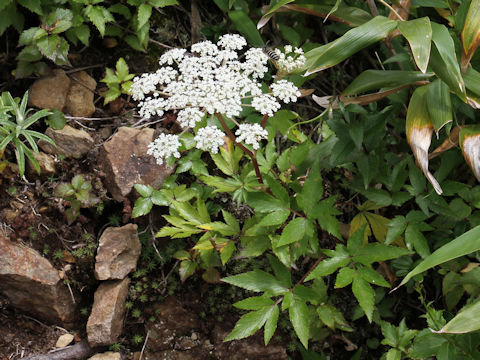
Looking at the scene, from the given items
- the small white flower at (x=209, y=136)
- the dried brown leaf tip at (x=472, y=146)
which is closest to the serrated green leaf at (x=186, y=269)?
the small white flower at (x=209, y=136)

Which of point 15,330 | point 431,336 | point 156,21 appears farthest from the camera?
point 156,21

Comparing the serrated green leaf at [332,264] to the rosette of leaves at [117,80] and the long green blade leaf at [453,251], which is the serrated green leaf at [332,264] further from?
the rosette of leaves at [117,80]

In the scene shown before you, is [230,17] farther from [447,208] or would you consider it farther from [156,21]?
[447,208]

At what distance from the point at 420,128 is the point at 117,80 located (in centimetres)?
167

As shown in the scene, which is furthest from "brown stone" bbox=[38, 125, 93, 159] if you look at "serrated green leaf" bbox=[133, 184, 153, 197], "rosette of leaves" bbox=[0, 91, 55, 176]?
"serrated green leaf" bbox=[133, 184, 153, 197]

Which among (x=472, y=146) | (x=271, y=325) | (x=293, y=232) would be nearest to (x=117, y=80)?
(x=293, y=232)

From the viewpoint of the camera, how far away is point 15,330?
2467 mm

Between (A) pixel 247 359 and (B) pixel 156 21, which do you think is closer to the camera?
(A) pixel 247 359

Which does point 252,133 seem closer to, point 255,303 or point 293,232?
point 293,232

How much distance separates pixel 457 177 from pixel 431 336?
3.46ft

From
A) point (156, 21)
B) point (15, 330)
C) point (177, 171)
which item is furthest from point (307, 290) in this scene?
point (156, 21)

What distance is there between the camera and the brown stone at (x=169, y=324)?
2.56m

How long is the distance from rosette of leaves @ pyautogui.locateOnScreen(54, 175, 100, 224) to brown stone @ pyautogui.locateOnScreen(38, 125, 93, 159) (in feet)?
0.64

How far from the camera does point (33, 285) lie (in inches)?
95.2
